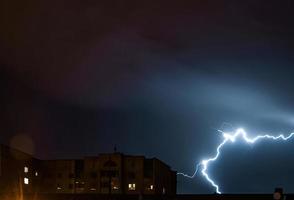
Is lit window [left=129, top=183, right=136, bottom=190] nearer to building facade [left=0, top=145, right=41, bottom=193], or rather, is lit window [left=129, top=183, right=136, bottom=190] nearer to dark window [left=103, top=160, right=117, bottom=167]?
dark window [left=103, top=160, right=117, bottom=167]

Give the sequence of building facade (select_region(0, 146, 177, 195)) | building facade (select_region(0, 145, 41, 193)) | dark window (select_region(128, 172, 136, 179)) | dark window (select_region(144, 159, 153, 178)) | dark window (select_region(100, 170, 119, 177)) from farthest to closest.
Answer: dark window (select_region(100, 170, 119, 177)), dark window (select_region(128, 172, 136, 179)), dark window (select_region(144, 159, 153, 178)), building facade (select_region(0, 146, 177, 195)), building facade (select_region(0, 145, 41, 193))

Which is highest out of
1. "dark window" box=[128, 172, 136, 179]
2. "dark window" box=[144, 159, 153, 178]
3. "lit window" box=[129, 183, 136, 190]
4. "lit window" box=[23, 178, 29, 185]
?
"dark window" box=[144, 159, 153, 178]

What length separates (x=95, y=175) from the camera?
118 metres

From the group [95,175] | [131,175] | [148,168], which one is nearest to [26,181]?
[95,175]

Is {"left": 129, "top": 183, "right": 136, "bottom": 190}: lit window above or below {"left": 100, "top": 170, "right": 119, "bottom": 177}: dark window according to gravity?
below

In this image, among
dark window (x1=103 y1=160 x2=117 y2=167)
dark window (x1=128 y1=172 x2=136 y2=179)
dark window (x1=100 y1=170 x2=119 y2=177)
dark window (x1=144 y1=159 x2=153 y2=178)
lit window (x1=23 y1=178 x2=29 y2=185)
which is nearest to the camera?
lit window (x1=23 y1=178 x2=29 y2=185)

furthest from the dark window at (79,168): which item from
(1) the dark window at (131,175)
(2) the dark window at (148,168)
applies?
(2) the dark window at (148,168)

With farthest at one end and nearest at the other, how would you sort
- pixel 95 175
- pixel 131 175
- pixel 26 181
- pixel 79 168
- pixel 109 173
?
pixel 79 168 → pixel 95 175 → pixel 109 173 → pixel 131 175 → pixel 26 181

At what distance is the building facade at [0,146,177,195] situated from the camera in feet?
378

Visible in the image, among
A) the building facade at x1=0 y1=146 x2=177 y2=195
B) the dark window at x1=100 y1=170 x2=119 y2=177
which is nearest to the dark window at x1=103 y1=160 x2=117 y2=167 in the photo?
the building facade at x1=0 y1=146 x2=177 y2=195

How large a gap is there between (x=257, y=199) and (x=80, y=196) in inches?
608

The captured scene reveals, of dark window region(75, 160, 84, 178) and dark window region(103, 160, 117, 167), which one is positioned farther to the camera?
dark window region(75, 160, 84, 178)

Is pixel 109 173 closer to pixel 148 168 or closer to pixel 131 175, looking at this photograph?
pixel 131 175

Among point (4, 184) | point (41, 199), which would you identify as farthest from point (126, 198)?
point (4, 184)
